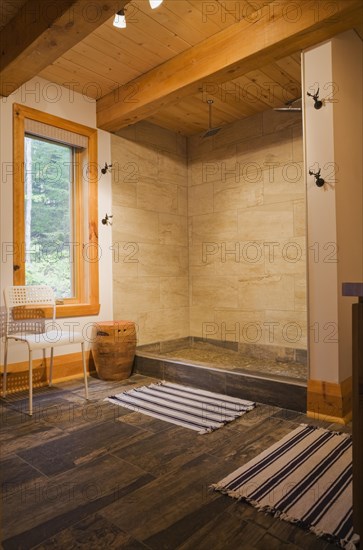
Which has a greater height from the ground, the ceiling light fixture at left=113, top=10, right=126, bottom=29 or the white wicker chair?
the ceiling light fixture at left=113, top=10, right=126, bottom=29

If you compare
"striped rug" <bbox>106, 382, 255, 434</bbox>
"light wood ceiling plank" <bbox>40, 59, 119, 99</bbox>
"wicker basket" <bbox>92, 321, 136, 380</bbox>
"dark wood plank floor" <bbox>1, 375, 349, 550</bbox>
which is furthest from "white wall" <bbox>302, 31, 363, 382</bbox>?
"light wood ceiling plank" <bbox>40, 59, 119, 99</bbox>

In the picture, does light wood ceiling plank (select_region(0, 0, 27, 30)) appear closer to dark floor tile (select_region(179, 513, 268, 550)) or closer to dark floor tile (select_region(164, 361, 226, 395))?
dark floor tile (select_region(164, 361, 226, 395))

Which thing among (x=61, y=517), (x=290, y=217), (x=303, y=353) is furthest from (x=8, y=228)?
(x=303, y=353)

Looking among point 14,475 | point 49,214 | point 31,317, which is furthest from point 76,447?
point 49,214

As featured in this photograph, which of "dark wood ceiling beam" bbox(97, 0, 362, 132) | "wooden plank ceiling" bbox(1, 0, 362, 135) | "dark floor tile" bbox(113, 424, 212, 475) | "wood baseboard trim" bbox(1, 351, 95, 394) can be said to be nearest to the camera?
"dark floor tile" bbox(113, 424, 212, 475)

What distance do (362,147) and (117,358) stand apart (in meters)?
2.58

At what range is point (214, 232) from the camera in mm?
4379

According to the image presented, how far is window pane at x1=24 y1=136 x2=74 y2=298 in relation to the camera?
326cm

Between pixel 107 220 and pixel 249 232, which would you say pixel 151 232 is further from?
pixel 249 232

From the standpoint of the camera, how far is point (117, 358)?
3.31m

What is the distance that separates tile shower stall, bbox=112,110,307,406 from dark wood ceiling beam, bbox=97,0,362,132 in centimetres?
66

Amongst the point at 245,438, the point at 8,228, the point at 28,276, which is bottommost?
the point at 245,438

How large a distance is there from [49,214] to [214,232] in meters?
1.86

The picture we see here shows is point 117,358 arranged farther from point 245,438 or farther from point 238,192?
point 238,192
